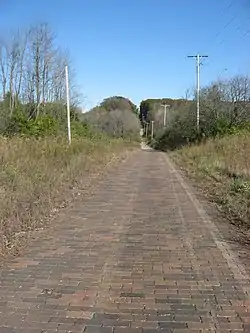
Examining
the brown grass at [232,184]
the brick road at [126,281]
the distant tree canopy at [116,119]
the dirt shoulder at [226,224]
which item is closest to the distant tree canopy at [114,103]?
the distant tree canopy at [116,119]

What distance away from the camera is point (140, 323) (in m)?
4.12

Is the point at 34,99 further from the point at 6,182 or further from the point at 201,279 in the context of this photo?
the point at 201,279

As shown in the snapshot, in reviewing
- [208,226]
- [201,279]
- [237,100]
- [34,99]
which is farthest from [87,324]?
[237,100]

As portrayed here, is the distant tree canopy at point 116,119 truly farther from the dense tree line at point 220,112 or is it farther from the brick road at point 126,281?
the brick road at point 126,281

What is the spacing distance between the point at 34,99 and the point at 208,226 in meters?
38.5

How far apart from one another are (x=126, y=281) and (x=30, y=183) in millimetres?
6068

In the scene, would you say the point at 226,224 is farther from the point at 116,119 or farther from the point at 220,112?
the point at 116,119

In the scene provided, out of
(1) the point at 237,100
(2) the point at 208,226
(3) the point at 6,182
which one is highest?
(1) the point at 237,100

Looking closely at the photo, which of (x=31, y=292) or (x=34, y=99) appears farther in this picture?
(x=34, y=99)

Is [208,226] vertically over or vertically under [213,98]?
under

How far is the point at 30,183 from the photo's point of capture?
35.6ft

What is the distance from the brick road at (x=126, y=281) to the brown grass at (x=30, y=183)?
528mm

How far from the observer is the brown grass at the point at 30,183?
794 cm

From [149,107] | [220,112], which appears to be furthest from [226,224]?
[149,107]
